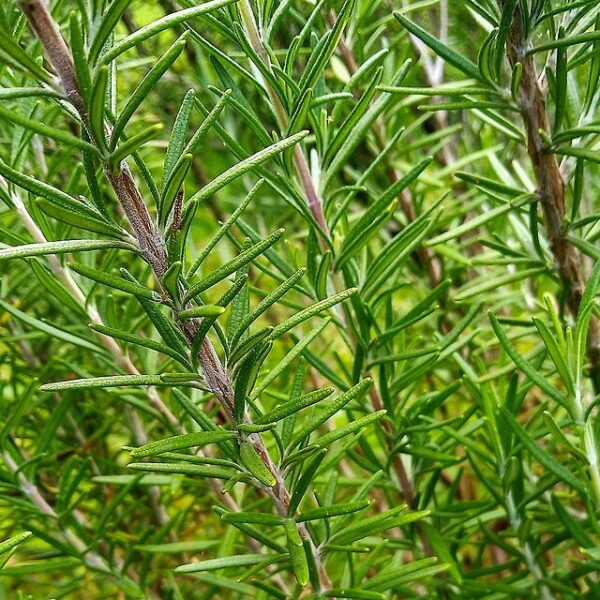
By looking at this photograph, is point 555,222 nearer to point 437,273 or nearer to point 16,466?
point 437,273

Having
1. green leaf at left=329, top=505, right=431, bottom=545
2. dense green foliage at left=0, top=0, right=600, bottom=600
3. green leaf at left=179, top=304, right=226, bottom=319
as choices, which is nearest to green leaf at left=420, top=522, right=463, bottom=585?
dense green foliage at left=0, top=0, right=600, bottom=600

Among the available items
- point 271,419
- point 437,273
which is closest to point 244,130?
point 437,273

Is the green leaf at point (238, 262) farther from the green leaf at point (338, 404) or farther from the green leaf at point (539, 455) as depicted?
the green leaf at point (539, 455)

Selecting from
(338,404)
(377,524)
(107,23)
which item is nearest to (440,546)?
(377,524)

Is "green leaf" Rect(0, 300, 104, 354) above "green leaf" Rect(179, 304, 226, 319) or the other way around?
above

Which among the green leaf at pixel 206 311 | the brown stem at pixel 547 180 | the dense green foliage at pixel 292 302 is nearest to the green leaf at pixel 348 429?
the dense green foliage at pixel 292 302

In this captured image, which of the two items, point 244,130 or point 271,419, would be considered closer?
point 271,419

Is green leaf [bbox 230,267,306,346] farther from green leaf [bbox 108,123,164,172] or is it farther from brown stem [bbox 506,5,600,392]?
brown stem [bbox 506,5,600,392]
